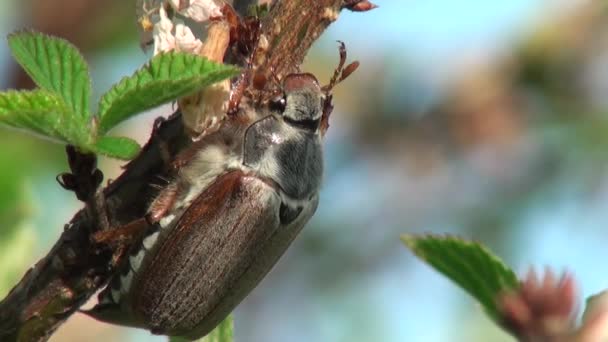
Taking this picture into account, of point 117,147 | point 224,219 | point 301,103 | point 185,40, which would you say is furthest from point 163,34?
point 301,103

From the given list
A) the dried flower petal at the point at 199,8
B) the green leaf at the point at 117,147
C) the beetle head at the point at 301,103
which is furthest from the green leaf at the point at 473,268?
the beetle head at the point at 301,103

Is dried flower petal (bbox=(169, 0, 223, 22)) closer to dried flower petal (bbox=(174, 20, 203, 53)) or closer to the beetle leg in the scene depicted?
dried flower petal (bbox=(174, 20, 203, 53))

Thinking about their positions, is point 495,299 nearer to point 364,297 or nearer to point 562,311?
point 562,311

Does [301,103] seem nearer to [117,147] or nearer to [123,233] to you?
[123,233]

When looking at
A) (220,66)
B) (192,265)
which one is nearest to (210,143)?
(192,265)

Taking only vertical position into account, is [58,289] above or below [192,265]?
above

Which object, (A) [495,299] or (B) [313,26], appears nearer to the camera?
(A) [495,299]
